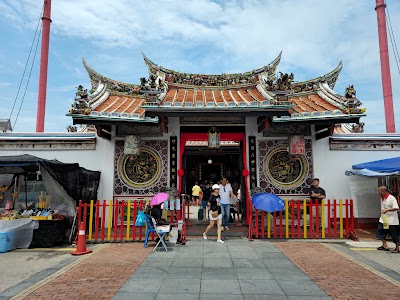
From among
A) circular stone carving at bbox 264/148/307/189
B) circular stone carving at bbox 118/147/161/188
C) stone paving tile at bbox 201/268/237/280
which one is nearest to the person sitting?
stone paving tile at bbox 201/268/237/280

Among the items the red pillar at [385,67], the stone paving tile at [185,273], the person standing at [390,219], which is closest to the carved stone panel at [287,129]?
the person standing at [390,219]

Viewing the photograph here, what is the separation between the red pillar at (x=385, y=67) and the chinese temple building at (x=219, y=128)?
24.2ft

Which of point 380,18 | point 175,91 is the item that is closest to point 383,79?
point 380,18

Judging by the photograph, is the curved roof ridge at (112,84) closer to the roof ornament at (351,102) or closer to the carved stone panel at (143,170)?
the carved stone panel at (143,170)

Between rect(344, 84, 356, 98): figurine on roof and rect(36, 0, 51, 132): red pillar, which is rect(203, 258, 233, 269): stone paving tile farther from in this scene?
rect(36, 0, 51, 132): red pillar

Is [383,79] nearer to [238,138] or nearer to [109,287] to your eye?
[238,138]

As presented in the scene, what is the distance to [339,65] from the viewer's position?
1263 centimetres

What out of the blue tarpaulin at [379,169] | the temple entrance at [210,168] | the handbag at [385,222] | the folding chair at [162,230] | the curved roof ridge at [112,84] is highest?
the curved roof ridge at [112,84]

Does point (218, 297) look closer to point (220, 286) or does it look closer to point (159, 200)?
point (220, 286)

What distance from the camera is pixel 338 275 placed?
5.46 m

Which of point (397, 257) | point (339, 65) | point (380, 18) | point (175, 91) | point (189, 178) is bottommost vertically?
point (397, 257)

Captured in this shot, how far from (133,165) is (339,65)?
979 centimetres

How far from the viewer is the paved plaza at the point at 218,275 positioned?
456 centimetres

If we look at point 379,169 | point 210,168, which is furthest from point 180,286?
point 210,168
